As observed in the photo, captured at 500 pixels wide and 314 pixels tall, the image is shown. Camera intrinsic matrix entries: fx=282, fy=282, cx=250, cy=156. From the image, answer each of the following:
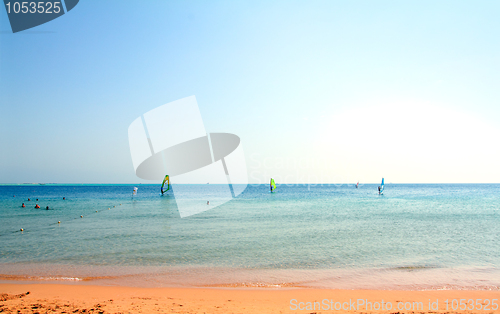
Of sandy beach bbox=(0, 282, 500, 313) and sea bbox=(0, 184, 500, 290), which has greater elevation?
sandy beach bbox=(0, 282, 500, 313)

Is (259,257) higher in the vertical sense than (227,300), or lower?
lower

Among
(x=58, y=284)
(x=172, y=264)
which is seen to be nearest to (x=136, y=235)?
(x=172, y=264)

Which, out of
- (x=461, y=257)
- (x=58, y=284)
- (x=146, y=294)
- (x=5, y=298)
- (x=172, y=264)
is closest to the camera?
(x=5, y=298)

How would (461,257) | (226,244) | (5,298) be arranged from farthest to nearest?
(226,244) → (461,257) → (5,298)

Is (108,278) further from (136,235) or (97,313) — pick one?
(136,235)

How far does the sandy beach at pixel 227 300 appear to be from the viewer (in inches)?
237

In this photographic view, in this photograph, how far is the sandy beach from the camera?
6.02 meters

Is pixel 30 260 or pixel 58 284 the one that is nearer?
pixel 58 284

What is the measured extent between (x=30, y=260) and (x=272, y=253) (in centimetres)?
916

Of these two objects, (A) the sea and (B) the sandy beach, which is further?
(A) the sea

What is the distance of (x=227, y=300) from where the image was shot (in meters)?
6.80

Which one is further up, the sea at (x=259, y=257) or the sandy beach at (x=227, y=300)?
the sandy beach at (x=227, y=300)

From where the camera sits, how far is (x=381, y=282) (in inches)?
322

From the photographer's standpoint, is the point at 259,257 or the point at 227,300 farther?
the point at 259,257
